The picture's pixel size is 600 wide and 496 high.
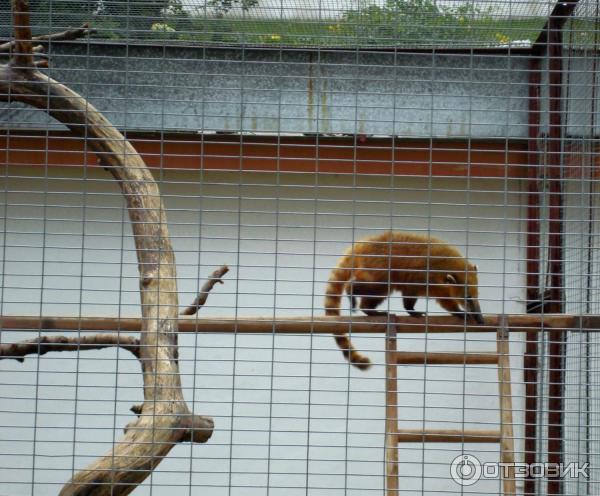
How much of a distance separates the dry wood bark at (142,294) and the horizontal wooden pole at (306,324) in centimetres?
14

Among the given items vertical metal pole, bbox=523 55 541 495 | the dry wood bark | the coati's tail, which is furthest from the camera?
vertical metal pole, bbox=523 55 541 495

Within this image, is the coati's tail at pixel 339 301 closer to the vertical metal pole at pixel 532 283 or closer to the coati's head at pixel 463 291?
the coati's head at pixel 463 291

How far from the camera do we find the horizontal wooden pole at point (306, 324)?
2.77m

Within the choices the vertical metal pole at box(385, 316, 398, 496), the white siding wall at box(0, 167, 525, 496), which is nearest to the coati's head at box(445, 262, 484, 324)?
the vertical metal pole at box(385, 316, 398, 496)

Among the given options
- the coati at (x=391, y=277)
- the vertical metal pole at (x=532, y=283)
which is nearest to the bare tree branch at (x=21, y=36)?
the coati at (x=391, y=277)

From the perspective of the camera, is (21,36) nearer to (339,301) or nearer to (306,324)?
(306,324)

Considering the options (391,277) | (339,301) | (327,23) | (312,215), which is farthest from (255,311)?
(327,23)

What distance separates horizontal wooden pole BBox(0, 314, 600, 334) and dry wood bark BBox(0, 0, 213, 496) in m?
0.14

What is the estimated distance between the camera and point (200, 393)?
15.8ft

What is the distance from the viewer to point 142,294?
9.38 feet

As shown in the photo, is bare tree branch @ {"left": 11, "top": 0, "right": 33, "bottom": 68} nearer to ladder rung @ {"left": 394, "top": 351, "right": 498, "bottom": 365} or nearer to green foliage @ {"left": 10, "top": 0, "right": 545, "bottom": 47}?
green foliage @ {"left": 10, "top": 0, "right": 545, "bottom": 47}

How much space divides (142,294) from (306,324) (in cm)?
64

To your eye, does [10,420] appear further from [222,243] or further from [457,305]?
[457,305]

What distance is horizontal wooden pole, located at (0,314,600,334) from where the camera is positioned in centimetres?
277
